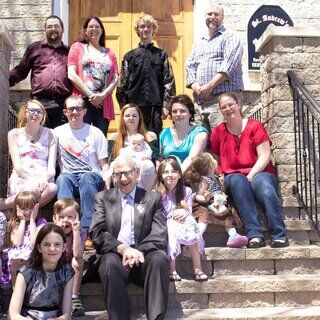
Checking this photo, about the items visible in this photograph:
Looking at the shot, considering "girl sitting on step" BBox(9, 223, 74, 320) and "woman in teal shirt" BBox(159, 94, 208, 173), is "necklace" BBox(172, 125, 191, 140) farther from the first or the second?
"girl sitting on step" BBox(9, 223, 74, 320)

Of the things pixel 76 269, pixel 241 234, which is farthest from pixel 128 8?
pixel 76 269

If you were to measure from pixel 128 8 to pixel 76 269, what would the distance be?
5.33m

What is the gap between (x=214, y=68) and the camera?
572 cm

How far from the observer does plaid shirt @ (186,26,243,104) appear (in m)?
5.62

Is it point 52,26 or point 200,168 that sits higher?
point 52,26

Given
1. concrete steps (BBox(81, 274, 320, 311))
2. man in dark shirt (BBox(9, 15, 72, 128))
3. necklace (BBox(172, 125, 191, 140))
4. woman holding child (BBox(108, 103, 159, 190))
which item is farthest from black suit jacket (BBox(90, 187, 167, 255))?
man in dark shirt (BBox(9, 15, 72, 128))

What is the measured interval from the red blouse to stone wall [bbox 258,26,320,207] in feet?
0.93

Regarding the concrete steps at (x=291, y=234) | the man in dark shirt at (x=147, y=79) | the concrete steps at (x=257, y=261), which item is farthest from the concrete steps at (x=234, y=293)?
the man in dark shirt at (x=147, y=79)

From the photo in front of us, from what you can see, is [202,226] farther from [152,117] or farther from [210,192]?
[152,117]

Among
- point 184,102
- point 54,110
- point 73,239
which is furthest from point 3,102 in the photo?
point 73,239

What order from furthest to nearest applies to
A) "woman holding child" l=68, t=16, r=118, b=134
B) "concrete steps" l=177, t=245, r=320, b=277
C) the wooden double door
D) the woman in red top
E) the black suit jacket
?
the wooden double door → "woman holding child" l=68, t=16, r=118, b=134 → the woman in red top → "concrete steps" l=177, t=245, r=320, b=277 → the black suit jacket

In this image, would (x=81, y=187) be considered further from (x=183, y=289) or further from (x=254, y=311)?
(x=254, y=311)

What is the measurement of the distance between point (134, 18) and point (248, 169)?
164 inches

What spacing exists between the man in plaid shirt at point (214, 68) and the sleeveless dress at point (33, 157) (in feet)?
5.67
